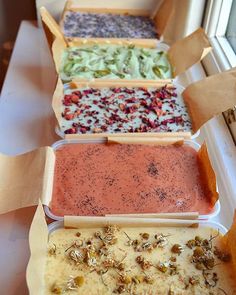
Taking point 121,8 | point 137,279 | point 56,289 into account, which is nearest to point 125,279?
point 137,279

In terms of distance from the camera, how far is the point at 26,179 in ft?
3.29

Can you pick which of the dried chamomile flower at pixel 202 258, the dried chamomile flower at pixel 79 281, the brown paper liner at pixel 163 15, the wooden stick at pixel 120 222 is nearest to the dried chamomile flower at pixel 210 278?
the dried chamomile flower at pixel 202 258

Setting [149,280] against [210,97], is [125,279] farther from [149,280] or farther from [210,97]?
[210,97]

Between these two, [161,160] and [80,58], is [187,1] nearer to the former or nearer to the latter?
[80,58]

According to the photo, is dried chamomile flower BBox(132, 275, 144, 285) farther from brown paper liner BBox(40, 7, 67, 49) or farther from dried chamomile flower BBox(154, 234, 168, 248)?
brown paper liner BBox(40, 7, 67, 49)

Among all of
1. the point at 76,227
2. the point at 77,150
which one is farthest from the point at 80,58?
the point at 76,227

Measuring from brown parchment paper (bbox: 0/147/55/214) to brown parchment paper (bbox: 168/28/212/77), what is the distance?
57 cm

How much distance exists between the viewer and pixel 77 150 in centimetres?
113

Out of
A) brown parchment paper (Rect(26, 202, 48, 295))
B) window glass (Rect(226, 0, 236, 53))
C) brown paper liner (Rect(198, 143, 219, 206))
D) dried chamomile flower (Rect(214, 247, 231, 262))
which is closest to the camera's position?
brown parchment paper (Rect(26, 202, 48, 295))

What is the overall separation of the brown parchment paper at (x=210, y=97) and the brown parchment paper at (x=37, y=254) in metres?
0.54

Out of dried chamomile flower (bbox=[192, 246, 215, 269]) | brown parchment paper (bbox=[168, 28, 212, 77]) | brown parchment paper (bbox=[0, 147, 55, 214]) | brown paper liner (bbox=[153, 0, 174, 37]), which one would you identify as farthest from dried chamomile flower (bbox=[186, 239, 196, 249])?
brown paper liner (bbox=[153, 0, 174, 37])

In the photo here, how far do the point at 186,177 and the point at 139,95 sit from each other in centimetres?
36

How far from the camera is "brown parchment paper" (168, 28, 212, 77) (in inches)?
53.5

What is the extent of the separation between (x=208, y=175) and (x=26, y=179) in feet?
1.42
